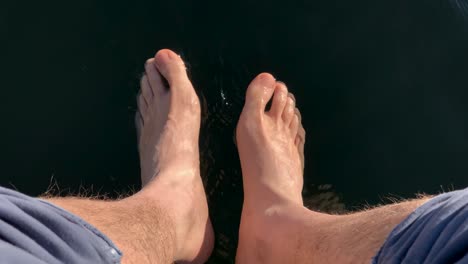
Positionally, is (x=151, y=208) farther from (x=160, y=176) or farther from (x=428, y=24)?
(x=428, y=24)

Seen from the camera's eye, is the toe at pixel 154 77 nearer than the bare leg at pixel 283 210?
No

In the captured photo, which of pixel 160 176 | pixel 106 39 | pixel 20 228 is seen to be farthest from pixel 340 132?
pixel 20 228

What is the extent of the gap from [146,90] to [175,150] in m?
0.30

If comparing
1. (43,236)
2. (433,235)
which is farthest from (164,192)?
(433,235)

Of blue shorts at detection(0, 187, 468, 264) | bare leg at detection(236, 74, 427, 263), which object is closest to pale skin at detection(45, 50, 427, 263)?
bare leg at detection(236, 74, 427, 263)

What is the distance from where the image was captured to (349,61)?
193cm

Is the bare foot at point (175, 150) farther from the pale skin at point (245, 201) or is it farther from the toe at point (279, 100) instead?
the toe at point (279, 100)

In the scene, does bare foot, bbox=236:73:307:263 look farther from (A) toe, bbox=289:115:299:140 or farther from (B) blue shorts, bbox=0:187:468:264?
(B) blue shorts, bbox=0:187:468:264

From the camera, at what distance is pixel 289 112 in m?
1.99

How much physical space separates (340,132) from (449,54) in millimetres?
539

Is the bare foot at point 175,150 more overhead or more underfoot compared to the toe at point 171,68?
more underfoot

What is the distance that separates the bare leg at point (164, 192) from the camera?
134 centimetres

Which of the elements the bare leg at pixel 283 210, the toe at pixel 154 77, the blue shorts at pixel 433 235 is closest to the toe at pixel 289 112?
the bare leg at pixel 283 210

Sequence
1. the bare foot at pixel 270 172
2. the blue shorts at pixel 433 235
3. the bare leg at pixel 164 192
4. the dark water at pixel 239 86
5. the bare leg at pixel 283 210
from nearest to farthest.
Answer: the blue shorts at pixel 433 235
the bare leg at pixel 283 210
the bare leg at pixel 164 192
the bare foot at pixel 270 172
the dark water at pixel 239 86
